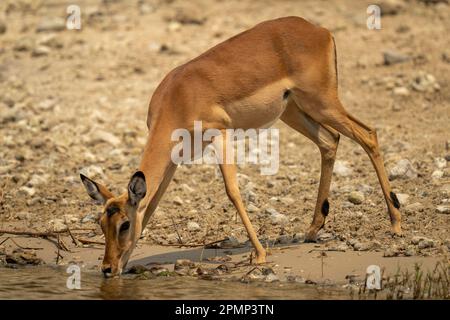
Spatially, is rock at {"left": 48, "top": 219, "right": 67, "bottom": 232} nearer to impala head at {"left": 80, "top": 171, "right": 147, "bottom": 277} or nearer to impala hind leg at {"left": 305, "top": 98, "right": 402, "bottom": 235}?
impala head at {"left": 80, "top": 171, "right": 147, "bottom": 277}

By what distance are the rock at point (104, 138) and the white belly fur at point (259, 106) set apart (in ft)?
13.4

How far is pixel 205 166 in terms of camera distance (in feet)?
41.2

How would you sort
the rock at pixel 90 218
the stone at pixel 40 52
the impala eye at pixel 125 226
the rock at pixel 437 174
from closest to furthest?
the impala eye at pixel 125 226 < the rock at pixel 90 218 < the rock at pixel 437 174 < the stone at pixel 40 52

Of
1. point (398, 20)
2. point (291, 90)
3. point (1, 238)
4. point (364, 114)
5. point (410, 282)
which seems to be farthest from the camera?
point (398, 20)

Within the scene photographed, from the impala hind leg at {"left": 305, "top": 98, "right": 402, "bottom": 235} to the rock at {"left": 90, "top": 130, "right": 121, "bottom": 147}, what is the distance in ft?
14.3

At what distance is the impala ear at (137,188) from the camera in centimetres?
869

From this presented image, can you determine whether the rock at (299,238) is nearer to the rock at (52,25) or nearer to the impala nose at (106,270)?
the impala nose at (106,270)

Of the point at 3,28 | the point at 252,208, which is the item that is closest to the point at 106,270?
the point at 252,208

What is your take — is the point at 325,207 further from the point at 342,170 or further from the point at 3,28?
the point at 3,28

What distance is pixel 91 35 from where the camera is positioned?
18.0 metres

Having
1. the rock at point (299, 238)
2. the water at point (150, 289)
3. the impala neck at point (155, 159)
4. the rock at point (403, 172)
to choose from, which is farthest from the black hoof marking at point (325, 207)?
the impala neck at point (155, 159)
